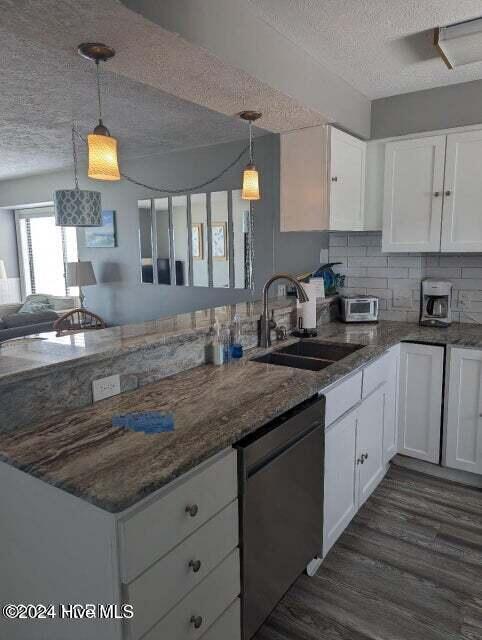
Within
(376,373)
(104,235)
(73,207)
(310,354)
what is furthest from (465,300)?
(104,235)

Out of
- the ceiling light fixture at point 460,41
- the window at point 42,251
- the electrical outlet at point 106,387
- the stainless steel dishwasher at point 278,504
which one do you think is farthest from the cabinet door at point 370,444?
the window at point 42,251

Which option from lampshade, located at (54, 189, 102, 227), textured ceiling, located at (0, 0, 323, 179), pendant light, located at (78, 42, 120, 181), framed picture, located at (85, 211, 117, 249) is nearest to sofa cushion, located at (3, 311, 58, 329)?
lampshade, located at (54, 189, 102, 227)

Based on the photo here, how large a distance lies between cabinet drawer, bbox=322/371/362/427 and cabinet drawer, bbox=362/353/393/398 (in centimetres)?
9

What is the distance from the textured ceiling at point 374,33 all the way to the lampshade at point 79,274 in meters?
3.99

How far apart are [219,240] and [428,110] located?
2.27 meters

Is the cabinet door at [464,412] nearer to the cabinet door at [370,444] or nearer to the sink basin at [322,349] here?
the cabinet door at [370,444]

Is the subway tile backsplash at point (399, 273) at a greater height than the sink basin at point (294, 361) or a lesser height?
greater

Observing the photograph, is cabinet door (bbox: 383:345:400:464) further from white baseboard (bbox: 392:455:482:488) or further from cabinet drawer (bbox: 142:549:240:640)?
cabinet drawer (bbox: 142:549:240:640)

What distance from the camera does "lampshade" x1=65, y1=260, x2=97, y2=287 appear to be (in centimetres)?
554

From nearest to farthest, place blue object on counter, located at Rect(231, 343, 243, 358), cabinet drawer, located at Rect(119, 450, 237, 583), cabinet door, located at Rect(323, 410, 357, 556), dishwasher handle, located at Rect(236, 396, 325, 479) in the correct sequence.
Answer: cabinet drawer, located at Rect(119, 450, 237, 583), dishwasher handle, located at Rect(236, 396, 325, 479), cabinet door, located at Rect(323, 410, 357, 556), blue object on counter, located at Rect(231, 343, 243, 358)

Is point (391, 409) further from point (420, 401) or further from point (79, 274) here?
point (79, 274)

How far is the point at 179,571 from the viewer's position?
1.16 metres

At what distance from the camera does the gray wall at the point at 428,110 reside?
276cm

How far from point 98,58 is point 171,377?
1.27 meters
